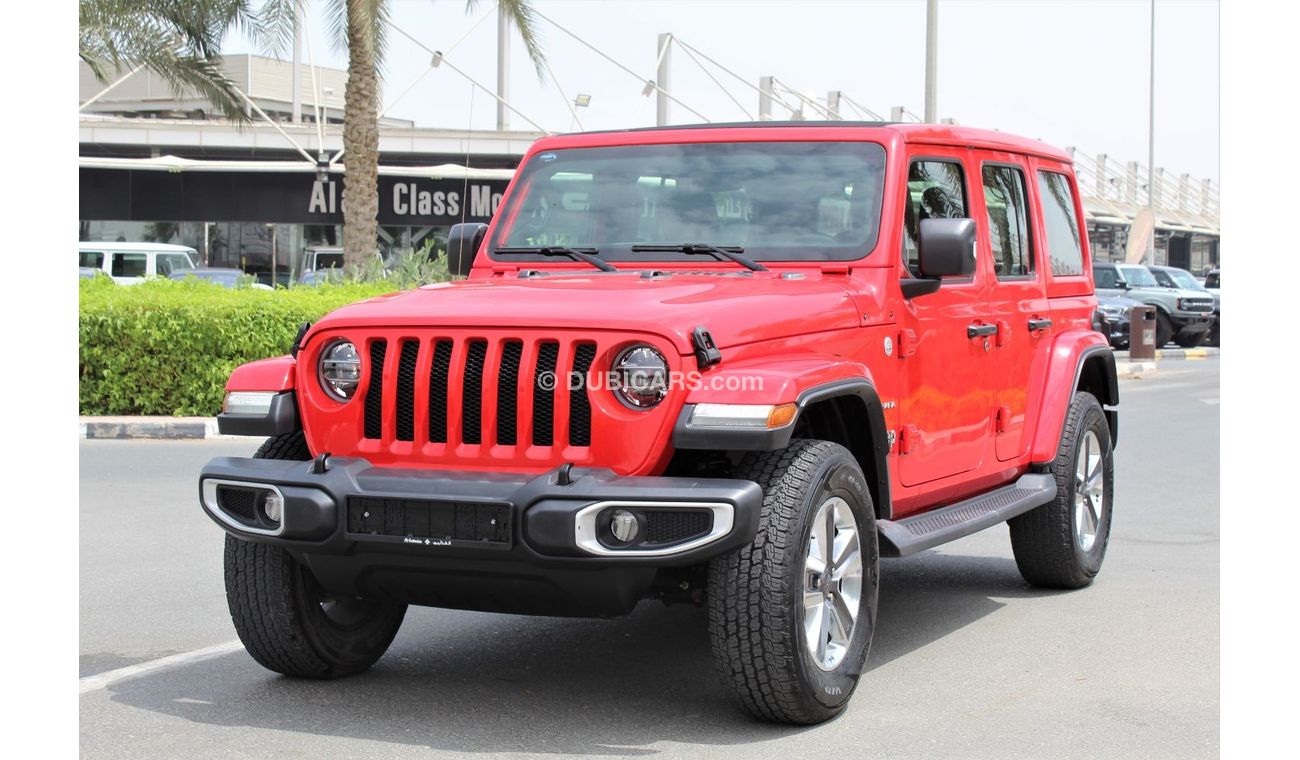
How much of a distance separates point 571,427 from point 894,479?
5.12 ft

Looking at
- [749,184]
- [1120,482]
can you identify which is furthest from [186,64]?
[749,184]

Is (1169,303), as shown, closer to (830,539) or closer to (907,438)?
(907,438)

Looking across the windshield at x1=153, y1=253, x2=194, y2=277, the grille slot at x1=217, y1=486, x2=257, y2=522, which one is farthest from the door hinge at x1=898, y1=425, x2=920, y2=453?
the windshield at x1=153, y1=253, x2=194, y2=277

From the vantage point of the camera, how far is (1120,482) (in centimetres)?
1193

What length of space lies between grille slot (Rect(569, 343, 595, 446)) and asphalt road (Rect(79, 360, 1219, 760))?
0.96 meters

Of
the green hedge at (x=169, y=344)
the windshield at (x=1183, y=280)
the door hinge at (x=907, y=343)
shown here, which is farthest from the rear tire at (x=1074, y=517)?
the windshield at (x=1183, y=280)

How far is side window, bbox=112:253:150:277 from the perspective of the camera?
3144 cm

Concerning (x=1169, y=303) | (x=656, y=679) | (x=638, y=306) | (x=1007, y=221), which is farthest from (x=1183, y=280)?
(x=638, y=306)

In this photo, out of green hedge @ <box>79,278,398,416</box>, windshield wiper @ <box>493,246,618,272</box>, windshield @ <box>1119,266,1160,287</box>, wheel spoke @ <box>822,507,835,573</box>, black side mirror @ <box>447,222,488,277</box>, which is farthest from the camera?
windshield @ <box>1119,266,1160,287</box>

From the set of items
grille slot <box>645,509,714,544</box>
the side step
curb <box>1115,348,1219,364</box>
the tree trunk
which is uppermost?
the tree trunk

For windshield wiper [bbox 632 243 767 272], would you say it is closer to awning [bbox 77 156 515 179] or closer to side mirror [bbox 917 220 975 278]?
side mirror [bbox 917 220 975 278]

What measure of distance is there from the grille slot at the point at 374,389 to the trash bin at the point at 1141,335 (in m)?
23.2

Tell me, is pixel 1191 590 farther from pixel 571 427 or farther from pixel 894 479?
pixel 571 427

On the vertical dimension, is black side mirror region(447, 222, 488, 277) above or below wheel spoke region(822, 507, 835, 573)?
above
